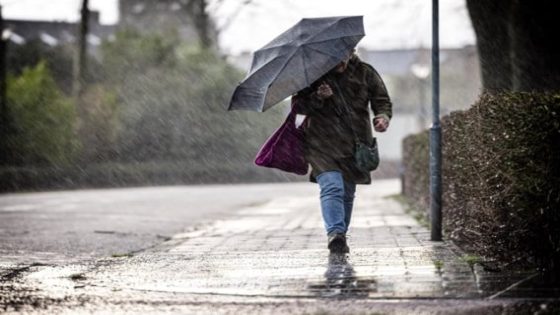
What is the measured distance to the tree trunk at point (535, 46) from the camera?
11.8 metres

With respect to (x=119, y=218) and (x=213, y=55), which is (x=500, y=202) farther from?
(x=213, y=55)

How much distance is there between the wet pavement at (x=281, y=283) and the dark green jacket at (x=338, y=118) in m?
0.75

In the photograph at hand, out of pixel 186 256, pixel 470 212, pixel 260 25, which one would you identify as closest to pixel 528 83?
pixel 470 212

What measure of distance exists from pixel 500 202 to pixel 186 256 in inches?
114

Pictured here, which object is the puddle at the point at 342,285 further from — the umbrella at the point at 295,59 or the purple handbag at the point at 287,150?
the umbrella at the point at 295,59

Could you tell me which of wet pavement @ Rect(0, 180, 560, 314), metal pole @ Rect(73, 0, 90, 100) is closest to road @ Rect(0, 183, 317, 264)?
wet pavement @ Rect(0, 180, 560, 314)

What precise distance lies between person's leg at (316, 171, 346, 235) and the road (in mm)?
2466

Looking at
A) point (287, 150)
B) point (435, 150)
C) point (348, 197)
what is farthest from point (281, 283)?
point (435, 150)

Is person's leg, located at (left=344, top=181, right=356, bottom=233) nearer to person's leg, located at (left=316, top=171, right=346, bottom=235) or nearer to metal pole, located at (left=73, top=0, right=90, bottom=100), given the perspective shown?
person's leg, located at (left=316, top=171, right=346, bottom=235)

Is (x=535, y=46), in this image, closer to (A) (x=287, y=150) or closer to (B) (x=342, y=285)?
(A) (x=287, y=150)

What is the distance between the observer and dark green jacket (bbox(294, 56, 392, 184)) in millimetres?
7785

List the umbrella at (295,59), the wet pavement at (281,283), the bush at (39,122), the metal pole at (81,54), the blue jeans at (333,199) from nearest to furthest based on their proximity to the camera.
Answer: the wet pavement at (281,283) < the umbrella at (295,59) < the blue jeans at (333,199) < the bush at (39,122) < the metal pole at (81,54)

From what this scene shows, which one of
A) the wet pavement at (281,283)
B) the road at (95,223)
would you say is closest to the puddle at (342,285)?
the wet pavement at (281,283)

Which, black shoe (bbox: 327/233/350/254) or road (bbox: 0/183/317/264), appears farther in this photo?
road (bbox: 0/183/317/264)
